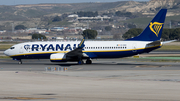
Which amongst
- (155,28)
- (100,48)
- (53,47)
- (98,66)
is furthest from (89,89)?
(155,28)

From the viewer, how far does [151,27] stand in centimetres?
4734

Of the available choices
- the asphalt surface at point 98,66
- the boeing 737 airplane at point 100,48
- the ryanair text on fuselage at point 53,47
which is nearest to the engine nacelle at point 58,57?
the boeing 737 airplane at point 100,48

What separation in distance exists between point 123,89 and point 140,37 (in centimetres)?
2487

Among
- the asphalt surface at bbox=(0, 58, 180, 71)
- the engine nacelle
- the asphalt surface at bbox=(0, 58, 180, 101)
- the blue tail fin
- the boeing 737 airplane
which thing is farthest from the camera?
the blue tail fin

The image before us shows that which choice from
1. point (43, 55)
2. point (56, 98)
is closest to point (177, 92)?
point (56, 98)

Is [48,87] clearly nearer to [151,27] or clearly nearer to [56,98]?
[56,98]

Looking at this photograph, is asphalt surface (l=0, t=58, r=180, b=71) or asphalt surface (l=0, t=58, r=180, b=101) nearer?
asphalt surface (l=0, t=58, r=180, b=101)

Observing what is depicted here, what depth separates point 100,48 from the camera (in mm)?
47562

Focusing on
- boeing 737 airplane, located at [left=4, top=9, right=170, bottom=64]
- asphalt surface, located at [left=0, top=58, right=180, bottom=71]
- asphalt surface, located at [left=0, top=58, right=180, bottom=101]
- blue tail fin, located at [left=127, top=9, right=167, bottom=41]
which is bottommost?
asphalt surface, located at [left=0, top=58, right=180, bottom=71]

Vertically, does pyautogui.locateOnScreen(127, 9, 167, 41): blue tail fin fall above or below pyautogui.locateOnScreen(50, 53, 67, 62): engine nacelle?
above

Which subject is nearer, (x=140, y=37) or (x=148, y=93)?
(x=148, y=93)

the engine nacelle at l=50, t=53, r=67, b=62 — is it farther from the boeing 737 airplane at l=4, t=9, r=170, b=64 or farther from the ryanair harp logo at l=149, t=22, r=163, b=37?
the ryanair harp logo at l=149, t=22, r=163, b=37

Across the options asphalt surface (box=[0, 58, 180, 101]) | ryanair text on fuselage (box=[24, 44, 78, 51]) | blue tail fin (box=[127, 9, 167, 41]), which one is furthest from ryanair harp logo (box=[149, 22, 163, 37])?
asphalt surface (box=[0, 58, 180, 101])

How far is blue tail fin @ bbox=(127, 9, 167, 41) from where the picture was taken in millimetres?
46906
